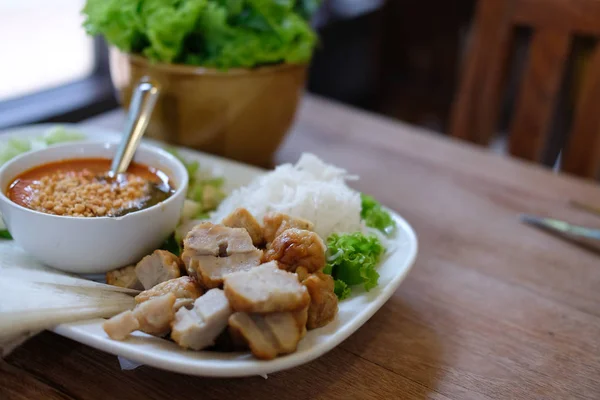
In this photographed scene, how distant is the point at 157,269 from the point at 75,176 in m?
0.43

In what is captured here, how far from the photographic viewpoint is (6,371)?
1.24 metres

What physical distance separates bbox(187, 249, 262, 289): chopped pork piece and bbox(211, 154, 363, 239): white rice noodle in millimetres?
295

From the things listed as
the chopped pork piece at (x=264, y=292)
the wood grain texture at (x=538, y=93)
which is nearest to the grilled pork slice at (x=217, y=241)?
the chopped pork piece at (x=264, y=292)

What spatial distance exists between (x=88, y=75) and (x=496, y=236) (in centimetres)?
262

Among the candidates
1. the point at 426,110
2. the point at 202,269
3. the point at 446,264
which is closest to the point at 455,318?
Answer: the point at 446,264

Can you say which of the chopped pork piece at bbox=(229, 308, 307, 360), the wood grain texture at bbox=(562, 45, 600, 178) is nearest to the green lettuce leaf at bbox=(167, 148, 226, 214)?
the chopped pork piece at bbox=(229, 308, 307, 360)

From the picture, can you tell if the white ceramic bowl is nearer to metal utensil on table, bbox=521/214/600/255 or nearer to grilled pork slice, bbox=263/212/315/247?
grilled pork slice, bbox=263/212/315/247

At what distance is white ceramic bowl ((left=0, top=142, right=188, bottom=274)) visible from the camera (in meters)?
1.34

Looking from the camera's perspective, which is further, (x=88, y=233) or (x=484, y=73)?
(x=484, y=73)

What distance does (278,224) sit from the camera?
4.67 feet

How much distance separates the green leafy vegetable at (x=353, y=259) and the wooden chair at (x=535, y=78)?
1672 millimetres

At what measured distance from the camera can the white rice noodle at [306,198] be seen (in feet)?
5.11

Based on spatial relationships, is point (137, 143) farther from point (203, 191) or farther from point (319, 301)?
point (319, 301)

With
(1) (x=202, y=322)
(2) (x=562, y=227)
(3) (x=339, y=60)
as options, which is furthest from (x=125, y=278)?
(3) (x=339, y=60)
